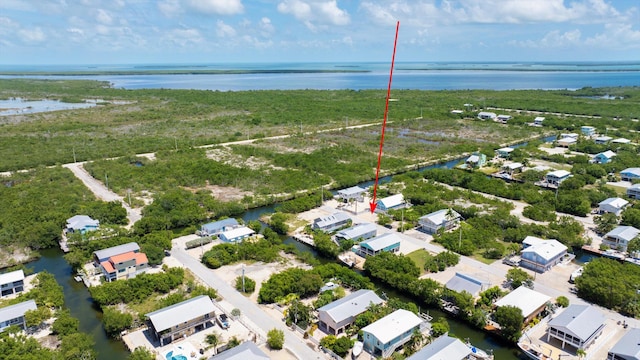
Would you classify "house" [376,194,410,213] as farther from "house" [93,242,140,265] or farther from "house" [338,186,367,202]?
→ "house" [93,242,140,265]

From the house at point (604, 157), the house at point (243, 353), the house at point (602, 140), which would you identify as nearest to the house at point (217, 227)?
the house at point (243, 353)

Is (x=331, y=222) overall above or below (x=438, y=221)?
below

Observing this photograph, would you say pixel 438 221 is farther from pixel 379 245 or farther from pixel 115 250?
pixel 115 250

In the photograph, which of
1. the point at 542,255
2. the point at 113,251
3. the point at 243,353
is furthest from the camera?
the point at 113,251

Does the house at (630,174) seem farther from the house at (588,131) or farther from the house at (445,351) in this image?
the house at (445,351)

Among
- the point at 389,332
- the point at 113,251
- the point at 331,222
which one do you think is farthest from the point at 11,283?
the point at 389,332

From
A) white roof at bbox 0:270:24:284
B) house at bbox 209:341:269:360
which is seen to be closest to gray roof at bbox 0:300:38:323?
white roof at bbox 0:270:24:284

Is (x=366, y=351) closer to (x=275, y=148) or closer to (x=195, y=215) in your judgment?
(x=195, y=215)
